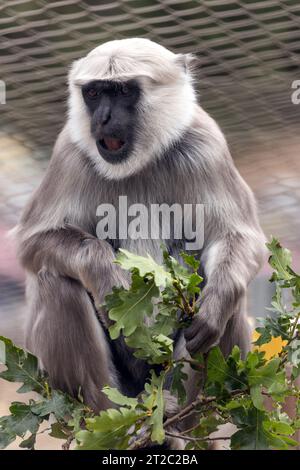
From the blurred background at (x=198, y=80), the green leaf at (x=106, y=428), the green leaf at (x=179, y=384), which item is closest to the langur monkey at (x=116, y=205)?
the green leaf at (x=179, y=384)

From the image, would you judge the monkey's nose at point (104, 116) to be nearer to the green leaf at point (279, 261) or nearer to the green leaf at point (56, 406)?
the green leaf at point (279, 261)

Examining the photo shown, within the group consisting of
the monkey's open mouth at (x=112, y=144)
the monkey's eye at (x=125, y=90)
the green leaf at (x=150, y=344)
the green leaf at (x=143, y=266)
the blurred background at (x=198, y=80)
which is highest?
the monkey's eye at (x=125, y=90)

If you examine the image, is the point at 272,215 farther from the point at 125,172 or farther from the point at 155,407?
the point at 155,407

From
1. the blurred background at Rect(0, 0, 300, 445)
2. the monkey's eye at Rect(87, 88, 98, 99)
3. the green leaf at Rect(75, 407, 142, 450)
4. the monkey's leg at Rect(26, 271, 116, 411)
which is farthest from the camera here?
the blurred background at Rect(0, 0, 300, 445)

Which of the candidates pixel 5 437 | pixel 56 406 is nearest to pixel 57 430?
pixel 56 406

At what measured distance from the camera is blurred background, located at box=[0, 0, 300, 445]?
24.0ft

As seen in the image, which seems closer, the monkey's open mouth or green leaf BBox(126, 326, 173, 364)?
green leaf BBox(126, 326, 173, 364)

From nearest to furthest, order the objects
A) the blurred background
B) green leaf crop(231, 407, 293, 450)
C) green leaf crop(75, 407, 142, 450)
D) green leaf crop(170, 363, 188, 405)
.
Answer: green leaf crop(75, 407, 142, 450)
green leaf crop(231, 407, 293, 450)
green leaf crop(170, 363, 188, 405)
the blurred background

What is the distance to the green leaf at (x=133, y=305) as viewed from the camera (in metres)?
3.83

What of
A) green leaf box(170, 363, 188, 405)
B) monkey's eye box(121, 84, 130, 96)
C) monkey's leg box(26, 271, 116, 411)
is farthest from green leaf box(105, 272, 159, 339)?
monkey's eye box(121, 84, 130, 96)

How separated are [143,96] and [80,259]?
84 cm

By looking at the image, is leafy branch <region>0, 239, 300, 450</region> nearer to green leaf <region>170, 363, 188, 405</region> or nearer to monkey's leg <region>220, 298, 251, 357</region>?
green leaf <region>170, 363, 188, 405</region>

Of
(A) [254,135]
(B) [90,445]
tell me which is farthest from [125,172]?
(A) [254,135]

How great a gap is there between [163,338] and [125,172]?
1326mm
